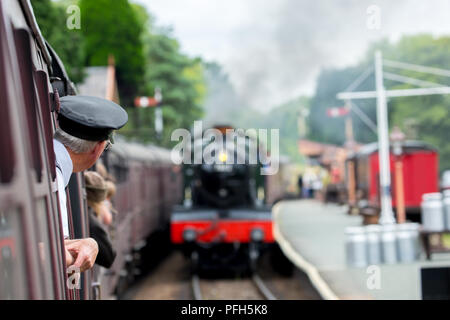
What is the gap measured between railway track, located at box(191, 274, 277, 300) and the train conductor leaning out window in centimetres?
648

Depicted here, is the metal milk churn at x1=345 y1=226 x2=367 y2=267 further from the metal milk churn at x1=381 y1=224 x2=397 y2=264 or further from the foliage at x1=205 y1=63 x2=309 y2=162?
the foliage at x1=205 y1=63 x2=309 y2=162

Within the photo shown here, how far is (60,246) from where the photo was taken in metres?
1.91

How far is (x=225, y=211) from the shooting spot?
10797mm

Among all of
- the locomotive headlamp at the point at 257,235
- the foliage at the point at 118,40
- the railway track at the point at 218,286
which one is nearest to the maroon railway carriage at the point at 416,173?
the railway track at the point at 218,286

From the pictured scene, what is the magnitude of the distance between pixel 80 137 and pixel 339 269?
337 inches

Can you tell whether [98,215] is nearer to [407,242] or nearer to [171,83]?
[407,242]

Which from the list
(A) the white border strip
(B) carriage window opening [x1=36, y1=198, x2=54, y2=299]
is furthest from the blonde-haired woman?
(A) the white border strip

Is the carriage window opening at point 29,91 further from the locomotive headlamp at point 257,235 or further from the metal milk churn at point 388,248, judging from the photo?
the metal milk churn at point 388,248

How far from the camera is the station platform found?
7152mm

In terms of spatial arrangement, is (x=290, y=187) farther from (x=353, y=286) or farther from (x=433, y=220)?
(x=353, y=286)

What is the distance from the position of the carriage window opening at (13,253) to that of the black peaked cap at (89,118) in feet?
2.76

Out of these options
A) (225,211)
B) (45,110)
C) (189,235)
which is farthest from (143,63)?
(45,110)

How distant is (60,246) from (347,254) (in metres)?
9.86

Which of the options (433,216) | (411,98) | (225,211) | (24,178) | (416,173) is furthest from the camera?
(411,98)
